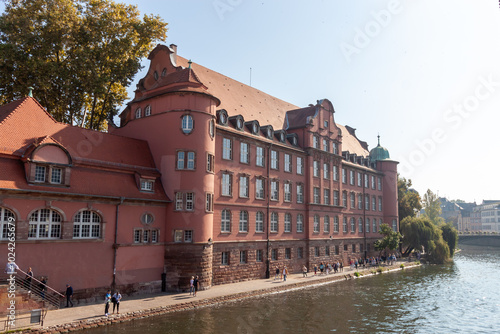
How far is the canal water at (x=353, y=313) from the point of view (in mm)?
24781

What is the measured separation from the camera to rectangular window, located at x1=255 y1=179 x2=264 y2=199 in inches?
1716

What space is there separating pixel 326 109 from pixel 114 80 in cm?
2872

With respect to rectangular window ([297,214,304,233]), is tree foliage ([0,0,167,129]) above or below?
above

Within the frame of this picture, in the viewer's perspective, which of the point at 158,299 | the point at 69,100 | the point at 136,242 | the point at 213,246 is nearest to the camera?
the point at 158,299

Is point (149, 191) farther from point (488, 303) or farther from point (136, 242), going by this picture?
point (488, 303)

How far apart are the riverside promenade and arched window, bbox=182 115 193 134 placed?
45.2 feet

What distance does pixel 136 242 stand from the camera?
105 feet

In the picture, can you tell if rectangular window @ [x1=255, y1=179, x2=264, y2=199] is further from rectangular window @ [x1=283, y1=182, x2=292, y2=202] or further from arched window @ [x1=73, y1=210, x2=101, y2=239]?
arched window @ [x1=73, y1=210, x2=101, y2=239]

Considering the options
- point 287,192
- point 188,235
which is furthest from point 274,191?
point 188,235

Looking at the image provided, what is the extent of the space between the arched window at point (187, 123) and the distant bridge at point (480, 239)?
111 metres

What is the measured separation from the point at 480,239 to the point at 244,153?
347 ft

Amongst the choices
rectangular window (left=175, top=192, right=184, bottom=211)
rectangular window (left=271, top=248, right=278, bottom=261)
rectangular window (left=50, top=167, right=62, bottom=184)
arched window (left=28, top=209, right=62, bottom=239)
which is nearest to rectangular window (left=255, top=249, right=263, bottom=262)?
rectangular window (left=271, top=248, right=278, bottom=261)

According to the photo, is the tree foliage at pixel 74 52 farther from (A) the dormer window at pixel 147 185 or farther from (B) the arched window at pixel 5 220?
(B) the arched window at pixel 5 220

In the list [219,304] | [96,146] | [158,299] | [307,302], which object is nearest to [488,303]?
[307,302]
